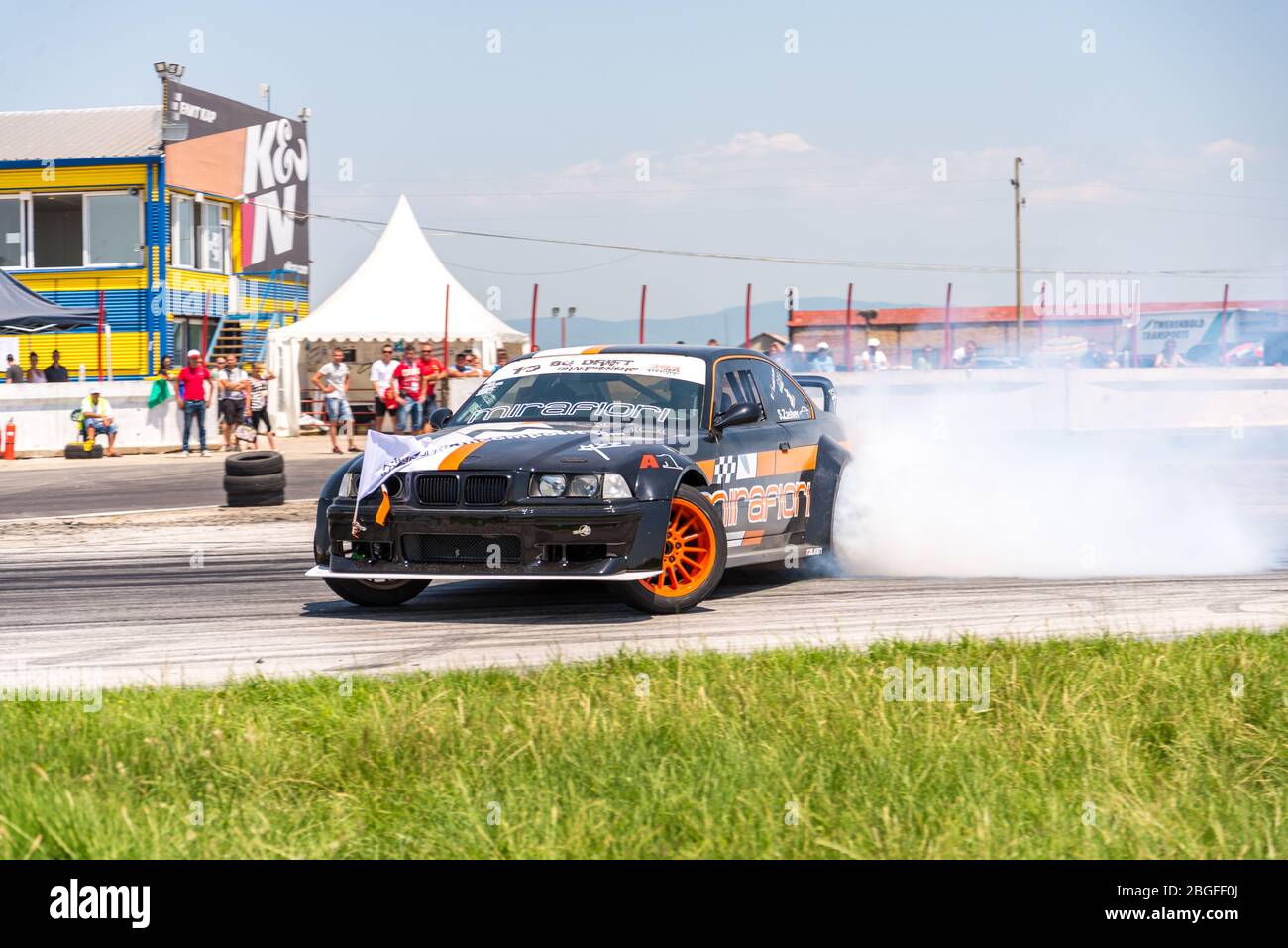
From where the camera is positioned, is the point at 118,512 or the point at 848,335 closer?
the point at 118,512

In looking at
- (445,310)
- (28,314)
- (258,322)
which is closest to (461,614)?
(28,314)

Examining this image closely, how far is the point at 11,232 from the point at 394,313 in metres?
11.3

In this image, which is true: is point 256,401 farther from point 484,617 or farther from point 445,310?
point 484,617

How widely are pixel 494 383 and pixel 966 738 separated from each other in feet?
16.6

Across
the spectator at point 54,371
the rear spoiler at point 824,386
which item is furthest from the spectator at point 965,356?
the rear spoiler at point 824,386

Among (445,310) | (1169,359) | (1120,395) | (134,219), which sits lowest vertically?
(1120,395)

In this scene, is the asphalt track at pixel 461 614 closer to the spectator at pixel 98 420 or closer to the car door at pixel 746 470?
the car door at pixel 746 470

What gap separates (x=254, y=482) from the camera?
586 inches

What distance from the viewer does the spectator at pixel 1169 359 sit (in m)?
27.2

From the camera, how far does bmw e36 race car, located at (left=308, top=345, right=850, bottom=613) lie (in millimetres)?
7402

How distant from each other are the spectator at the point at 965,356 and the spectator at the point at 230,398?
13040 mm

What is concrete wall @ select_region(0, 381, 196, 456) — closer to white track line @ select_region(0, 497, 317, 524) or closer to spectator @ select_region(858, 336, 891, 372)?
white track line @ select_region(0, 497, 317, 524)

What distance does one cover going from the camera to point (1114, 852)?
357cm
